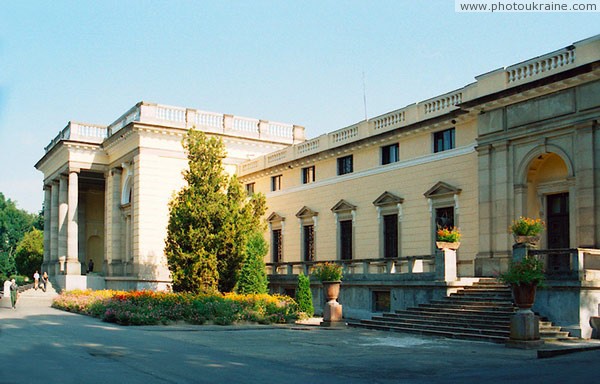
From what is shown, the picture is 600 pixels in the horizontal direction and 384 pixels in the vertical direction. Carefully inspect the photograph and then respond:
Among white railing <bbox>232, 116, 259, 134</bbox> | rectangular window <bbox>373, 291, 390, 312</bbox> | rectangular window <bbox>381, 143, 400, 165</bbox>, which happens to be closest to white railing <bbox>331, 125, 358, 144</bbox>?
rectangular window <bbox>381, 143, 400, 165</bbox>

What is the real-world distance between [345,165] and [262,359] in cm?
2094

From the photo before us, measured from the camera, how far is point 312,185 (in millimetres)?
36938

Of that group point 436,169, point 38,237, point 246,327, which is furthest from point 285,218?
point 38,237

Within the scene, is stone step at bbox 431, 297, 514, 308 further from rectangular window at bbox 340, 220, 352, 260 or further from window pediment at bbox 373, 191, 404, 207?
rectangular window at bbox 340, 220, 352, 260

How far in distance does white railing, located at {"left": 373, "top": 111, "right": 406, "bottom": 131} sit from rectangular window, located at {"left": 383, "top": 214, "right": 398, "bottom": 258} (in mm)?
4242

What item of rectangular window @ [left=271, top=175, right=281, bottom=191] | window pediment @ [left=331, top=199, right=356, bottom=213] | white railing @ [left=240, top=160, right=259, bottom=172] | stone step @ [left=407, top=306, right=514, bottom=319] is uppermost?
white railing @ [left=240, top=160, right=259, bottom=172]

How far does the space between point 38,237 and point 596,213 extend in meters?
58.5

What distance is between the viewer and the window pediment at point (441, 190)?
27.2 m

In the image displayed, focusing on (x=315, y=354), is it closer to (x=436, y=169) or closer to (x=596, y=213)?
(x=596, y=213)

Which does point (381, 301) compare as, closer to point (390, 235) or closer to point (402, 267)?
point (402, 267)

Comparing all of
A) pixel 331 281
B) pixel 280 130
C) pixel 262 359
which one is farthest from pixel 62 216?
pixel 262 359

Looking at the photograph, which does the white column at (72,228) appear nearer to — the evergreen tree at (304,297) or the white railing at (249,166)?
the white railing at (249,166)

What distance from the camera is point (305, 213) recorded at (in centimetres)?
3709

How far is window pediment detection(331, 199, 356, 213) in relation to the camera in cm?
3352
